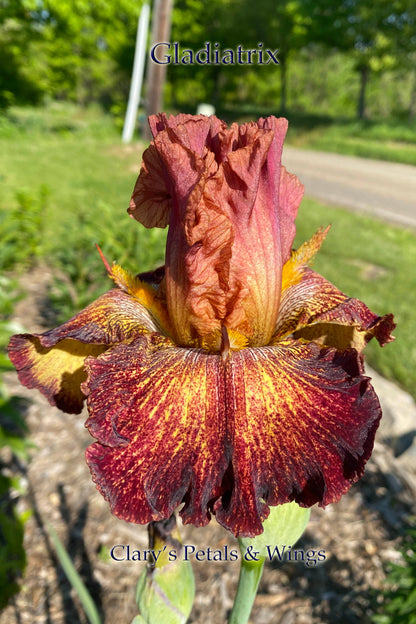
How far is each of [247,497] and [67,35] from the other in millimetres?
17053

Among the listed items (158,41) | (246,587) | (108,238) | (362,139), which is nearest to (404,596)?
(246,587)

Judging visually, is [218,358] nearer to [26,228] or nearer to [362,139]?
[26,228]

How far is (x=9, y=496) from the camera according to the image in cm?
237

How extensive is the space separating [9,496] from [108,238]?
6.29 feet

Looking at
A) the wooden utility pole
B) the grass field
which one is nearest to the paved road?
the grass field

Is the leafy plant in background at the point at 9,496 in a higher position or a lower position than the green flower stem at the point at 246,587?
lower

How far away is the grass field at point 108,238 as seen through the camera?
11.6 feet

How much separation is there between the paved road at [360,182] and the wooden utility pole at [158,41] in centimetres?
309

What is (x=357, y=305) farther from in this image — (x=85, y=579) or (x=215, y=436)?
(x=85, y=579)

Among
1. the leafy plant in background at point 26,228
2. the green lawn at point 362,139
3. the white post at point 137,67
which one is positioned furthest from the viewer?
the white post at point 137,67

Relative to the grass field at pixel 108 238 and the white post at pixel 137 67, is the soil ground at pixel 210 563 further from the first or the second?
the white post at pixel 137 67

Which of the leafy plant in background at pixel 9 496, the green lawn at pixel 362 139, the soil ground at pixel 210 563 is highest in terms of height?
the green lawn at pixel 362 139

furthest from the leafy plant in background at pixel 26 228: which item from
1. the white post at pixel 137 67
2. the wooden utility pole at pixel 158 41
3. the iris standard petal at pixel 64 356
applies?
the white post at pixel 137 67

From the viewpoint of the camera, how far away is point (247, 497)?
622 mm
